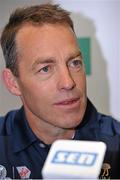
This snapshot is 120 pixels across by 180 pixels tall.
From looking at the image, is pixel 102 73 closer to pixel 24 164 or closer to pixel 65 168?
pixel 24 164

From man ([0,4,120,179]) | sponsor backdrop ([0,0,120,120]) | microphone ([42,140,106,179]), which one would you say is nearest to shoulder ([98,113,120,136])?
man ([0,4,120,179])

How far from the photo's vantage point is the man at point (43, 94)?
75 cm

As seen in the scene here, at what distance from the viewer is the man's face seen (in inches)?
29.1

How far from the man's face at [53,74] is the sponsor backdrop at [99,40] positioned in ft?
1.76

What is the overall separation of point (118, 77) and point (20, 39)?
632 mm

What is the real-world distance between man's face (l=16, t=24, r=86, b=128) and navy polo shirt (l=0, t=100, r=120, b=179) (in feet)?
0.28

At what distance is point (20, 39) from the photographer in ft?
2.72

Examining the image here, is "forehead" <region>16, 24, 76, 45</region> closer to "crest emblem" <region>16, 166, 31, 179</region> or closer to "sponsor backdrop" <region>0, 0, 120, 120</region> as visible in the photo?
"crest emblem" <region>16, 166, 31, 179</region>

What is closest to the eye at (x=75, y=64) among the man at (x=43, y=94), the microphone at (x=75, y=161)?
the man at (x=43, y=94)

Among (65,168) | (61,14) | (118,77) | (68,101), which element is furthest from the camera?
(118,77)

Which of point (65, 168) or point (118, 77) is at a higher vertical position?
point (65, 168)

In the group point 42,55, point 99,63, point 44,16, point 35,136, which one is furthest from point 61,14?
point 99,63

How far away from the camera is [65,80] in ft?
2.32

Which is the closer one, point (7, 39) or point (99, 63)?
point (7, 39)
